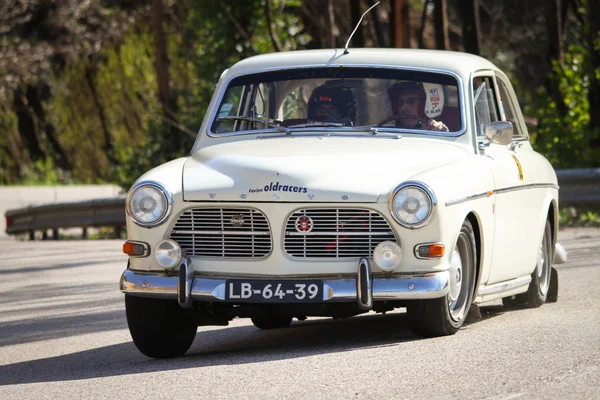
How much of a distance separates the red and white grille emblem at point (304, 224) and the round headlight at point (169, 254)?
72 cm

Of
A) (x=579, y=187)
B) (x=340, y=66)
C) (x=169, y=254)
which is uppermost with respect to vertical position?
(x=340, y=66)

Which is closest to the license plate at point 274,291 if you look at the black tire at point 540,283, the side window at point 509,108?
the black tire at point 540,283

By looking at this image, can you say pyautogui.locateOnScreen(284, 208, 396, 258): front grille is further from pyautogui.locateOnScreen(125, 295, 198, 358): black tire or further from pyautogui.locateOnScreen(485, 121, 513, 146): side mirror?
pyautogui.locateOnScreen(485, 121, 513, 146): side mirror

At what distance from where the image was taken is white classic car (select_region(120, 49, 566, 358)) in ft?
23.3

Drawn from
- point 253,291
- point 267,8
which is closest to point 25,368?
point 253,291

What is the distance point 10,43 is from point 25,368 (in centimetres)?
2950

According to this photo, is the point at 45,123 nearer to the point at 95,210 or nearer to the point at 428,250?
the point at 95,210

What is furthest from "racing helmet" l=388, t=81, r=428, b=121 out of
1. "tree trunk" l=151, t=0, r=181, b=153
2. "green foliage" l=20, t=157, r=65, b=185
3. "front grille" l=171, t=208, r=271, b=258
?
"green foliage" l=20, t=157, r=65, b=185

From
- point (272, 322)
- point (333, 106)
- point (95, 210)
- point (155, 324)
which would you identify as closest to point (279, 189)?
point (155, 324)

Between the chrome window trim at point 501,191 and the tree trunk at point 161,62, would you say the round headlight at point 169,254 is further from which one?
the tree trunk at point 161,62

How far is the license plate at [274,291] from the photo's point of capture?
7039 mm

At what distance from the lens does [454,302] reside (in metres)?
7.58

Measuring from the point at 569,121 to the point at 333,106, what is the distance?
14.9 m

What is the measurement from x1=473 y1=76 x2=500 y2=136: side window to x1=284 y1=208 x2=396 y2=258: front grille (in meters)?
1.76
